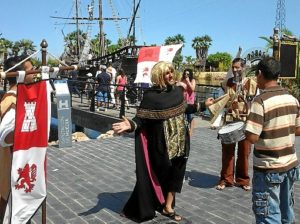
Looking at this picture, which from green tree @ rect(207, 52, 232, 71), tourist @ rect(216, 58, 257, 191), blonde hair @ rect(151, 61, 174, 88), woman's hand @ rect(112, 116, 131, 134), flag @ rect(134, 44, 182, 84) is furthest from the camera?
green tree @ rect(207, 52, 232, 71)

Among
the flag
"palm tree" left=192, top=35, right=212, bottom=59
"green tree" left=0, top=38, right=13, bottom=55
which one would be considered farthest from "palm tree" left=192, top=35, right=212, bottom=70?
the flag

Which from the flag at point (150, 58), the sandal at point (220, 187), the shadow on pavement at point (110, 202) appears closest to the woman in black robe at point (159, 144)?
the shadow on pavement at point (110, 202)

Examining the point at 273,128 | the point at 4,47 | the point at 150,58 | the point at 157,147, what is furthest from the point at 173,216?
the point at 4,47

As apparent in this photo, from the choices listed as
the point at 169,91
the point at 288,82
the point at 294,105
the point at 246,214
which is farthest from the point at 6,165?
the point at 288,82

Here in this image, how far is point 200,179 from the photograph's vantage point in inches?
260

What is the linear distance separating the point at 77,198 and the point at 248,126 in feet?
10.1

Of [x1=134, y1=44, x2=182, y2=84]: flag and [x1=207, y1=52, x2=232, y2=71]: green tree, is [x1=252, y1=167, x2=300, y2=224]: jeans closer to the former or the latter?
[x1=134, y1=44, x2=182, y2=84]: flag

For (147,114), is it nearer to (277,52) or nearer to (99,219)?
(99,219)

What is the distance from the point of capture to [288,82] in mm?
17625

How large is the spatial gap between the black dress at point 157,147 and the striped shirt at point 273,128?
1.29m

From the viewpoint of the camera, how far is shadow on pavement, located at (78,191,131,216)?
5062 mm

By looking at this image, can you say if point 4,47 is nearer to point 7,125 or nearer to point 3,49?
point 3,49

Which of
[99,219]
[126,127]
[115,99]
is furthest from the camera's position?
[115,99]

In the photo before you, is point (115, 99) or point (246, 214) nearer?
point (246, 214)
